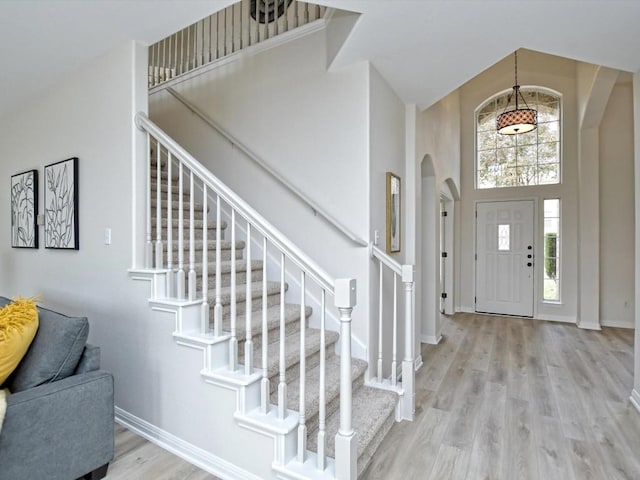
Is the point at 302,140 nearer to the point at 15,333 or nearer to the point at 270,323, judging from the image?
the point at 270,323

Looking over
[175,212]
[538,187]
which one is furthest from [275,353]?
[538,187]

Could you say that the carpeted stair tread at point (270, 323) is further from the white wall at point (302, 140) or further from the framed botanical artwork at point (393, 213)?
the framed botanical artwork at point (393, 213)

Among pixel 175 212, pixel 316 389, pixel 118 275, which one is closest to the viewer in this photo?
pixel 316 389

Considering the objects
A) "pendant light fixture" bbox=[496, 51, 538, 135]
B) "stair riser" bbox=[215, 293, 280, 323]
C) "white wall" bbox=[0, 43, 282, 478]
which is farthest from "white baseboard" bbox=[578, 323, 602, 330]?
"white wall" bbox=[0, 43, 282, 478]

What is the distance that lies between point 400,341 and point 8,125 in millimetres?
4172

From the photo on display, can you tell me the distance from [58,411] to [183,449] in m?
0.70

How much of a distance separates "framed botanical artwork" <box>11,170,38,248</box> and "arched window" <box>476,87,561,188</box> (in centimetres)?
625

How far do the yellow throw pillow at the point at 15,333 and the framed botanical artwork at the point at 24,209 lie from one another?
1.61 meters

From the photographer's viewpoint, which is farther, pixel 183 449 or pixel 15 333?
pixel 183 449

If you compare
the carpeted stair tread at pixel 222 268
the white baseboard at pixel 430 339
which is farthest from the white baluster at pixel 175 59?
the white baseboard at pixel 430 339

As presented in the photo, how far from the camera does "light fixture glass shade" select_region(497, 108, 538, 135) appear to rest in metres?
4.57

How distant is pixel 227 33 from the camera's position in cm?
368

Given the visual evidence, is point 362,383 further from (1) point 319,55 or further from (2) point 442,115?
(2) point 442,115

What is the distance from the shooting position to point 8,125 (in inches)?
131
